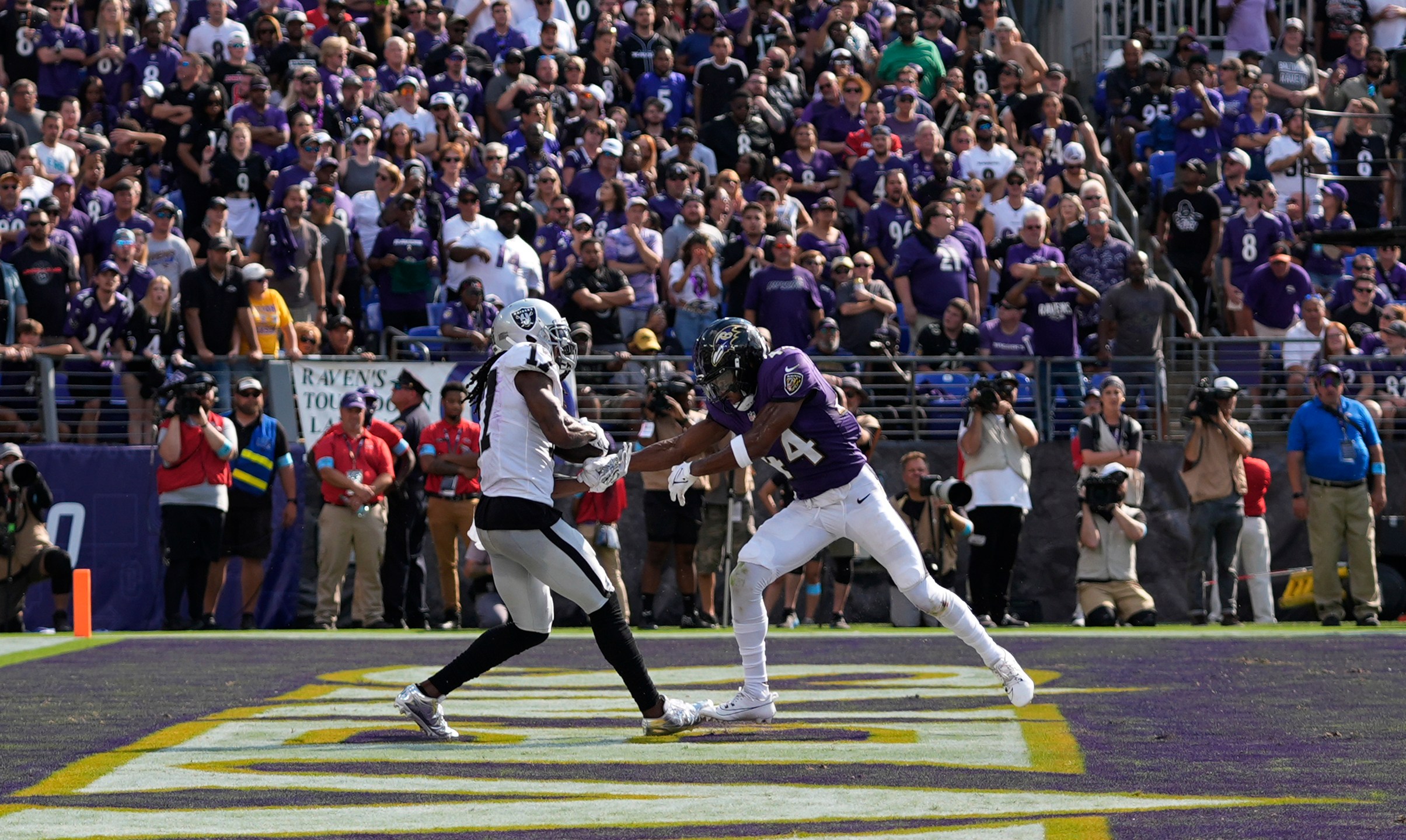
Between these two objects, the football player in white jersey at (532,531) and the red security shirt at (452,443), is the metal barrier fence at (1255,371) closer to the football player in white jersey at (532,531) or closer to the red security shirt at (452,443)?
the red security shirt at (452,443)

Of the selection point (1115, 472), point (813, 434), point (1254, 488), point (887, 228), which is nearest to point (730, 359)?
point (813, 434)

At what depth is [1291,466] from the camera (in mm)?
15898

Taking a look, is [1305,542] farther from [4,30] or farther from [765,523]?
[4,30]

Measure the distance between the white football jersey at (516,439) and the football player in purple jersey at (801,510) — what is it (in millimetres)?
466

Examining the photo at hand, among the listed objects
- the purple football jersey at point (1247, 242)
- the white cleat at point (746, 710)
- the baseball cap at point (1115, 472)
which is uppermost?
the purple football jersey at point (1247, 242)

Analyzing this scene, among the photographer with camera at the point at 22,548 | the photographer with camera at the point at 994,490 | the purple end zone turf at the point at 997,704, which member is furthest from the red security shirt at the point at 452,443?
the photographer with camera at the point at 994,490

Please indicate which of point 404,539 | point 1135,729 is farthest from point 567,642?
point 1135,729

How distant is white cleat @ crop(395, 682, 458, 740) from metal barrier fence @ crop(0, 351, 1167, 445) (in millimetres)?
8711

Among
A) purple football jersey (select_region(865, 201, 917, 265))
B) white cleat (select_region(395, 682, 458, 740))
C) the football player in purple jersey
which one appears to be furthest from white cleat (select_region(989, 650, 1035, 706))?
purple football jersey (select_region(865, 201, 917, 265))

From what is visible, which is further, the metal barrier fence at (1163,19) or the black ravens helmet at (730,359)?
the metal barrier fence at (1163,19)

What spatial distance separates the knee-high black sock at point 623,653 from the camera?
7.90 m

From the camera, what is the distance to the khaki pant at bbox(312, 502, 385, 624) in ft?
52.4

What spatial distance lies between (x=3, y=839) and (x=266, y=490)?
35.4 feet

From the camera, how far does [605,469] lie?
806 cm
